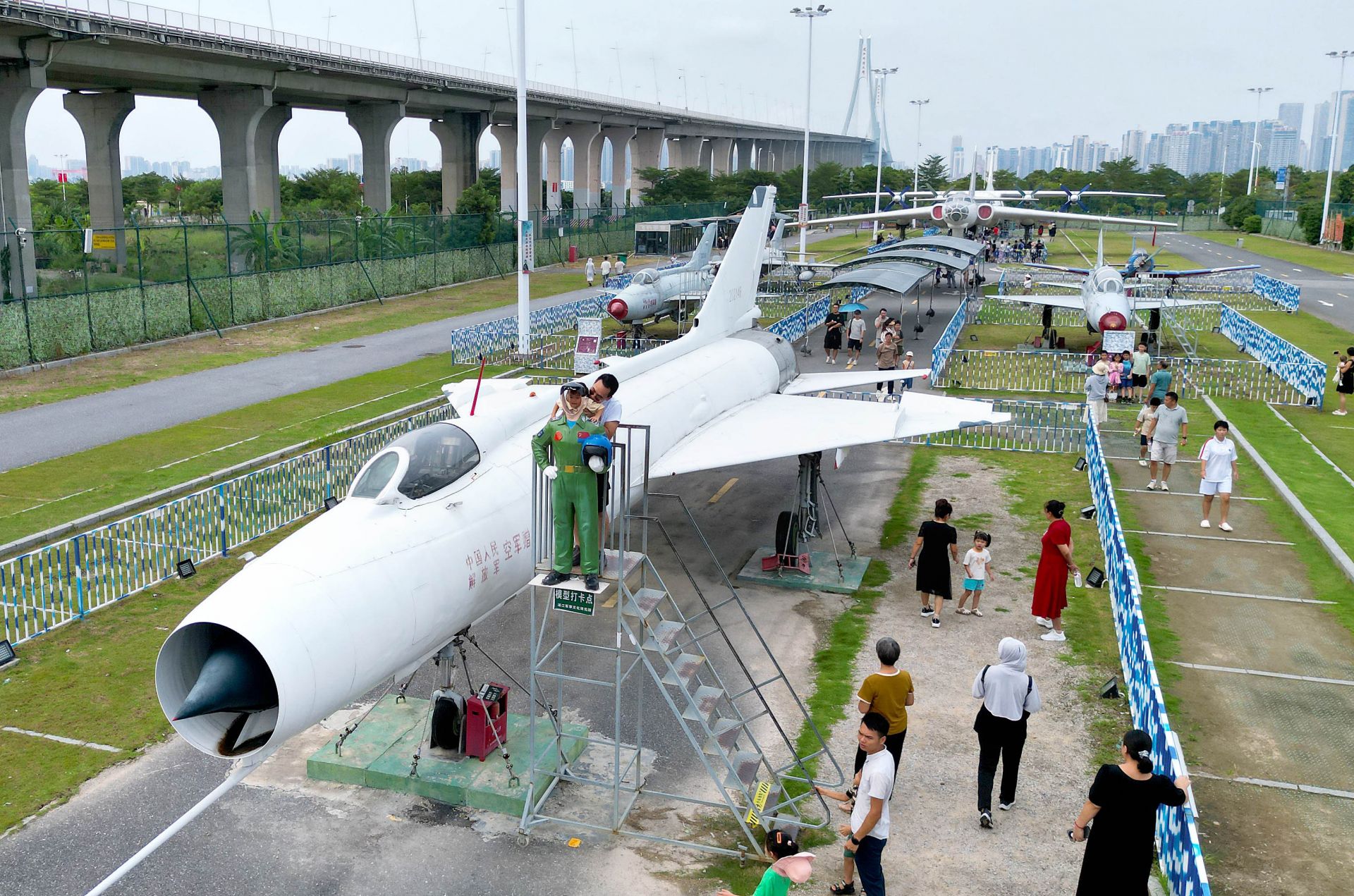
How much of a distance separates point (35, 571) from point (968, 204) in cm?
5599

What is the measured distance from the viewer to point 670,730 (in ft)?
42.9

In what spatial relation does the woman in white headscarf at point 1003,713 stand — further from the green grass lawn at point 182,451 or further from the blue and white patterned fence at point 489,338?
the blue and white patterned fence at point 489,338

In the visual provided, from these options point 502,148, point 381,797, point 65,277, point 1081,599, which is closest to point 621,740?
point 381,797

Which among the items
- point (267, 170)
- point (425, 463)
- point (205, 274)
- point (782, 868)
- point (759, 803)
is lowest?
point (759, 803)

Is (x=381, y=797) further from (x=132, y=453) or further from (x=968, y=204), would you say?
(x=968, y=204)

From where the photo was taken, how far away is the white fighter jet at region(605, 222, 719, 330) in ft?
135

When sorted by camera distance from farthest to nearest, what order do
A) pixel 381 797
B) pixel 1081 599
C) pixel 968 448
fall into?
1. pixel 968 448
2. pixel 1081 599
3. pixel 381 797

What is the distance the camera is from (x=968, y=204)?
63.0 m

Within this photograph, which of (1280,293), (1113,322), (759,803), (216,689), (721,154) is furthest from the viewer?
(721,154)

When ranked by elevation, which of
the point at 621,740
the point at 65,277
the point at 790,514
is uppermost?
the point at 65,277

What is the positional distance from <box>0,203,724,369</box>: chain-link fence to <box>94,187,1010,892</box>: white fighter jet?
2636cm

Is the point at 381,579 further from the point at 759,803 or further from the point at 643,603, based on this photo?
the point at 759,803

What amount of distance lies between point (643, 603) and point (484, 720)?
2.59 m

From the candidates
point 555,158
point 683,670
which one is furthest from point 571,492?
point 555,158
